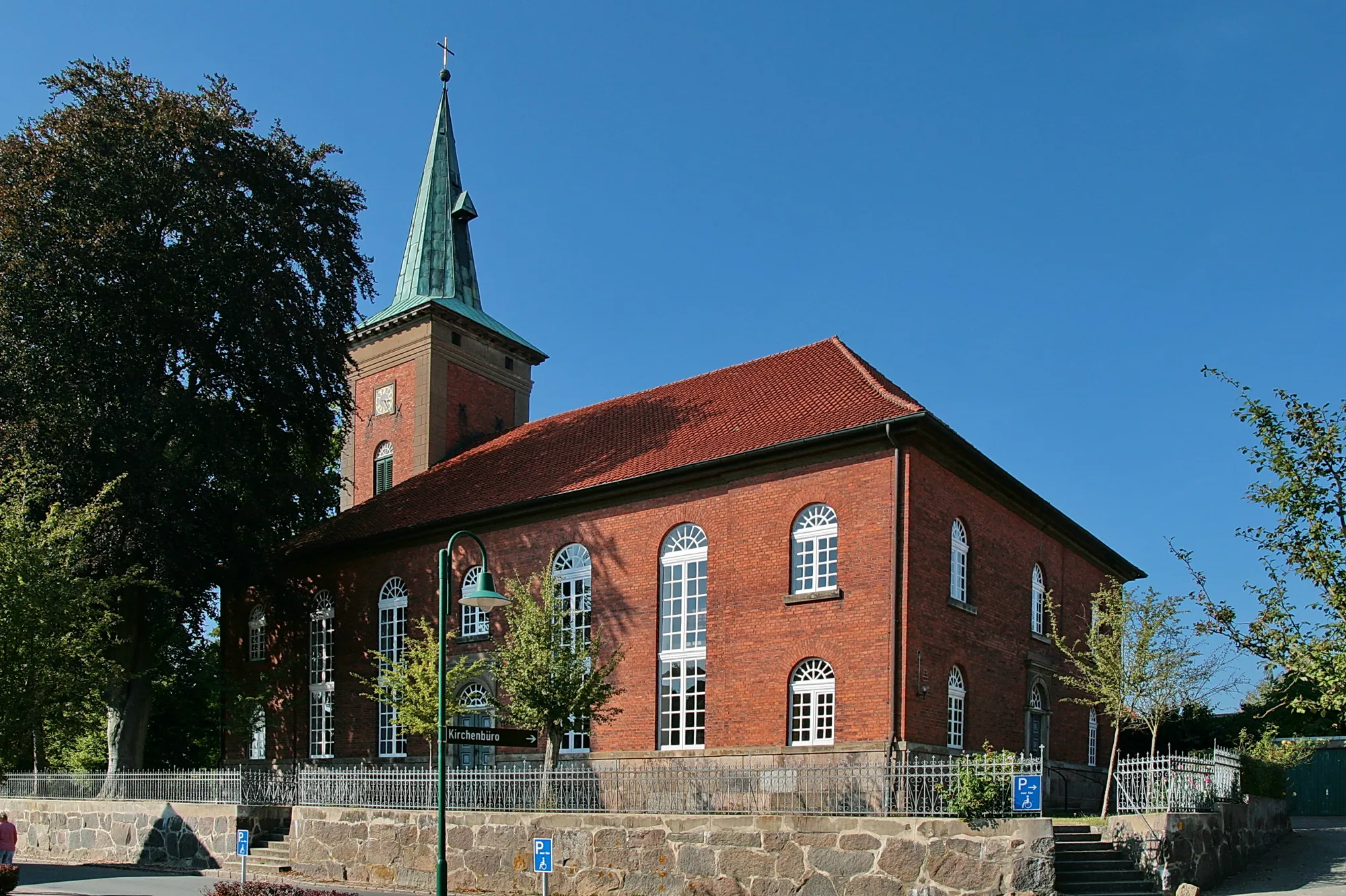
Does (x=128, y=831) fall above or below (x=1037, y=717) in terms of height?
below

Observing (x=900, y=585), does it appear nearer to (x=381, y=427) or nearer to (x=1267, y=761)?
(x=1267, y=761)

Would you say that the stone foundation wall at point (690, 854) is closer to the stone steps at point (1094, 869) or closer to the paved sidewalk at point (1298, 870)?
the stone steps at point (1094, 869)

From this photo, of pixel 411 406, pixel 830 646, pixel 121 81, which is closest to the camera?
pixel 830 646

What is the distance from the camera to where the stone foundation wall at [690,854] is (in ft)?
50.5

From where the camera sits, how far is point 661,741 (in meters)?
24.4

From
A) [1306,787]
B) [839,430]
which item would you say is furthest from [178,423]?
[1306,787]

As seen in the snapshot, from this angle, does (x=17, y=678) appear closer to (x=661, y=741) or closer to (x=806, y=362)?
(x=661, y=741)

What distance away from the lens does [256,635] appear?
3481 centimetres

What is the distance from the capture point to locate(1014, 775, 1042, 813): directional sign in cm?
1576

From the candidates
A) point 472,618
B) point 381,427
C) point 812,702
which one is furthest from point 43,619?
point 381,427

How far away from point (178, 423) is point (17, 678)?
7.61m

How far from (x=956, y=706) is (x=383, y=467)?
21.3m

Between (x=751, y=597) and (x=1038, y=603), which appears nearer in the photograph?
(x=751, y=597)

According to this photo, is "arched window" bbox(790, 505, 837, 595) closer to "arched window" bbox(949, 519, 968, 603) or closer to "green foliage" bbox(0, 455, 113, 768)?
"arched window" bbox(949, 519, 968, 603)
